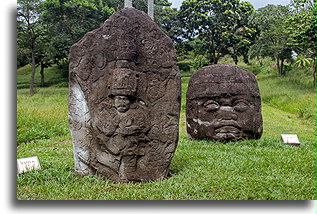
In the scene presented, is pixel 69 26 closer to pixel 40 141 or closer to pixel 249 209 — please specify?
pixel 40 141

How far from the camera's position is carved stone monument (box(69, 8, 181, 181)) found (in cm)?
444

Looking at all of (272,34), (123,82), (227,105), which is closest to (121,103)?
(123,82)

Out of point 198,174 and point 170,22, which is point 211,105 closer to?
point 198,174

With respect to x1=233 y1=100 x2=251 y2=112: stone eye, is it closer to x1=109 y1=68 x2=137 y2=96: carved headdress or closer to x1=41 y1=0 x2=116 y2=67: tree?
x1=109 y1=68 x2=137 y2=96: carved headdress

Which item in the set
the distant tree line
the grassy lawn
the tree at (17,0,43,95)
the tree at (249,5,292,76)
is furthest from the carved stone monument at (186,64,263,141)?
the tree at (249,5,292,76)

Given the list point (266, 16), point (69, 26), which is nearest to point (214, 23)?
point (266, 16)

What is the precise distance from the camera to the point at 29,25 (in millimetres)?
17422

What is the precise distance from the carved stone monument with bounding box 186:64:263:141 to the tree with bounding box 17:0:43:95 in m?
12.3

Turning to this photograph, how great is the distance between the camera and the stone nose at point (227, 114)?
293 inches

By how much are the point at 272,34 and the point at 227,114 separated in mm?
17982

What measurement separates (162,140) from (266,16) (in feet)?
75.7

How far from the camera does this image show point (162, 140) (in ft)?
15.1

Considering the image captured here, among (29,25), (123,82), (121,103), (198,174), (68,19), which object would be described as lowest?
(198,174)

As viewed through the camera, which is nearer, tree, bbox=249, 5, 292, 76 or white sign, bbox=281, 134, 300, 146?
white sign, bbox=281, 134, 300, 146
